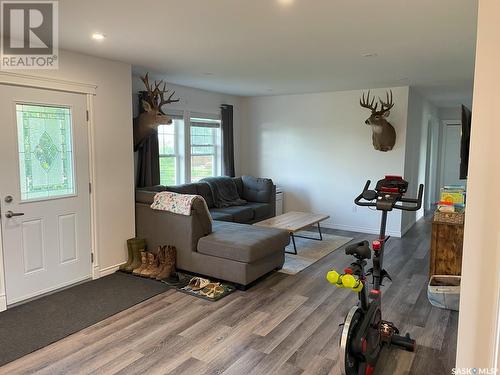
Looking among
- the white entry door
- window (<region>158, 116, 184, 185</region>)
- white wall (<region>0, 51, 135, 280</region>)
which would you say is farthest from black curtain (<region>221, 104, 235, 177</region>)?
the white entry door

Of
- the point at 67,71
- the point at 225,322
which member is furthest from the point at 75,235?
the point at 225,322

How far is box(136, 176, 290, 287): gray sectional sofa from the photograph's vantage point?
151 inches

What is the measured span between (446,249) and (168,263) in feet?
9.88

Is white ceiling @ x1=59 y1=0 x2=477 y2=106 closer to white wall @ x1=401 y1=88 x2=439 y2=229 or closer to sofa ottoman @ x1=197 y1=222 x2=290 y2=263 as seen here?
white wall @ x1=401 y1=88 x2=439 y2=229

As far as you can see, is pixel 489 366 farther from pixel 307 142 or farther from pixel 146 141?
pixel 307 142

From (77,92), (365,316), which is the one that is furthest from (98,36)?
(365,316)

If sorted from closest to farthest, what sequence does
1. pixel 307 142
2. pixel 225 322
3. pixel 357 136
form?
pixel 225 322 < pixel 357 136 < pixel 307 142

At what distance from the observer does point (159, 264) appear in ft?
14.0

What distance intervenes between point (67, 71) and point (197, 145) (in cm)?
305

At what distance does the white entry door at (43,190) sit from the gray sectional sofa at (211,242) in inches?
29.3

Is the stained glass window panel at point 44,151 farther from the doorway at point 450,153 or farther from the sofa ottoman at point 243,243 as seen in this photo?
the doorway at point 450,153

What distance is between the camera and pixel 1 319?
3172mm

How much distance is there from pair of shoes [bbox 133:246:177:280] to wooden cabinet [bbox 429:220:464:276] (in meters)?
2.85

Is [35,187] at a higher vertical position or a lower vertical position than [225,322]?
higher
